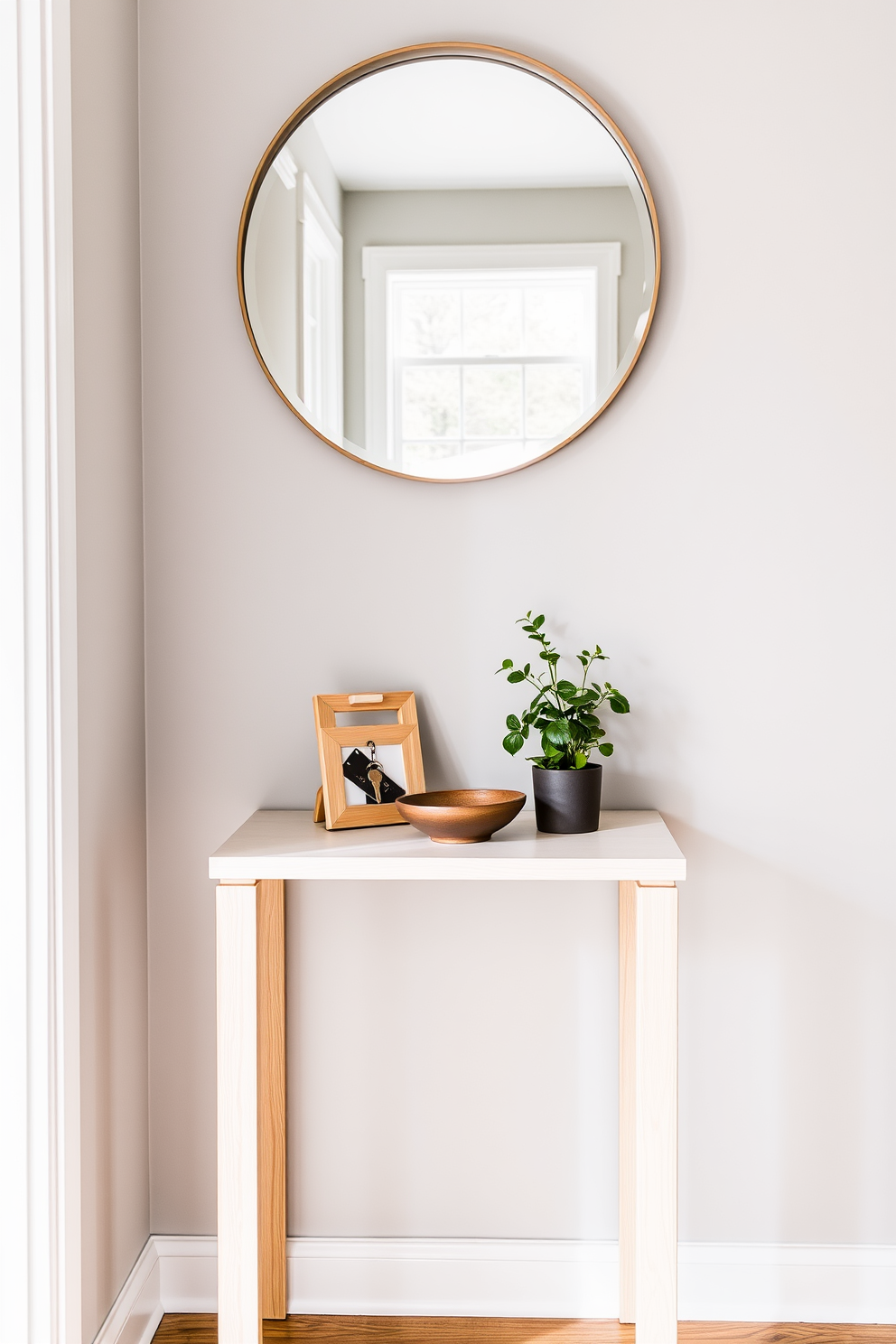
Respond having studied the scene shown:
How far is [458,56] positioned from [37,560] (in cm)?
103

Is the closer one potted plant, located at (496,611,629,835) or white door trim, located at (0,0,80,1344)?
white door trim, located at (0,0,80,1344)

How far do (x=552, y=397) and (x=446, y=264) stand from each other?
0.88ft

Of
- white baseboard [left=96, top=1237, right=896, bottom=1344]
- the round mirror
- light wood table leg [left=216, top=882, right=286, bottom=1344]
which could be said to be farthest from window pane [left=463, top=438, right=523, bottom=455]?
white baseboard [left=96, top=1237, right=896, bottom=1344]

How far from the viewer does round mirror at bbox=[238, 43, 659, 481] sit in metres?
1.58

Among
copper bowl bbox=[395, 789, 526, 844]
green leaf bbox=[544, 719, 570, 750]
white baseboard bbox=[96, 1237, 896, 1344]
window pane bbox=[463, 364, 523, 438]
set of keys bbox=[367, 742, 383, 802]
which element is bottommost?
white baseboard bbox=[96, 1237, 896, 1344]

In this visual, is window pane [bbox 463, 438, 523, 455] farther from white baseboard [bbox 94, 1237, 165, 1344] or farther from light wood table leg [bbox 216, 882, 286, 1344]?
white baseboard [bbox 94, 1237, 165, 1344]

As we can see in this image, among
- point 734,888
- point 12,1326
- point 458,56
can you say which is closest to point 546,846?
point 734,888

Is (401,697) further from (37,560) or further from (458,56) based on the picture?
(458,56)

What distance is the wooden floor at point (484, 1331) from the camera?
5.16ft

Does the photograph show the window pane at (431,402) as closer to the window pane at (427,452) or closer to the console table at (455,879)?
the window pane at (427,452)

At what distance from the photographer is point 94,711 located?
1.44 m

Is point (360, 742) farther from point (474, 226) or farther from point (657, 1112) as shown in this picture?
point (474, 226)

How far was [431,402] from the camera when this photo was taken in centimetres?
160

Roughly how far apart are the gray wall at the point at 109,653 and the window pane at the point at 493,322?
1.75 feet
